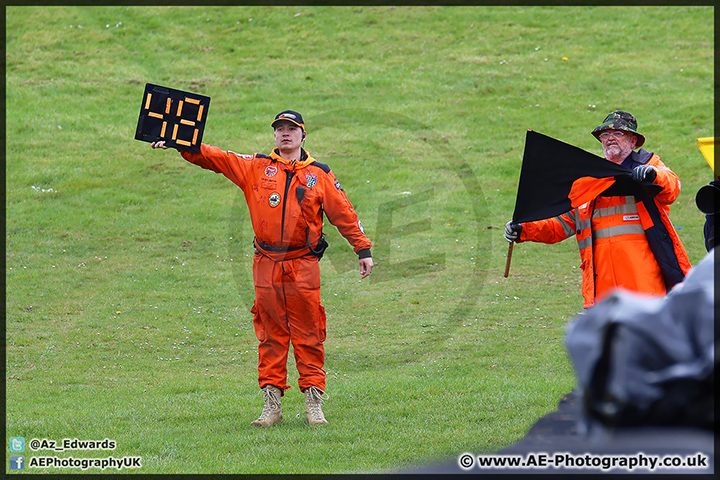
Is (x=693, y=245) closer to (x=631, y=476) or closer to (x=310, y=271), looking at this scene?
(x=310, y=271)

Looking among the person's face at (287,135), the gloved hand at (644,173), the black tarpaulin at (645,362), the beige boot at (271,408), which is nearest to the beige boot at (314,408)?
the beige boot at (271,408)

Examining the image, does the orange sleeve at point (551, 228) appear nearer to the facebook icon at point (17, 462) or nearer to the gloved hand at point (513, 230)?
the gloved hand at point (513, 230)

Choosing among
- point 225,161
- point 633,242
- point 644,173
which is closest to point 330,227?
point 225,161

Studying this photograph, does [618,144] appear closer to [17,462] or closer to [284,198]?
[284,198]

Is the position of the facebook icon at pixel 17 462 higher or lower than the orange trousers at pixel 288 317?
lower

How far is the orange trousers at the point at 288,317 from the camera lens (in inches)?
251

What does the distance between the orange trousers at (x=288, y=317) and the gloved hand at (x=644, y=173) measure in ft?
8.76

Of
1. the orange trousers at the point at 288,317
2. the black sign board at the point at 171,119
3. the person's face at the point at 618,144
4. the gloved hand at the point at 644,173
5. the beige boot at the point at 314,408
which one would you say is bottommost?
the beige boot at the point at 314,408

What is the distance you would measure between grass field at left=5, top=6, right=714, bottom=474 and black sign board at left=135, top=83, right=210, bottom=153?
2.45m

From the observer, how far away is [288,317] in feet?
21.3

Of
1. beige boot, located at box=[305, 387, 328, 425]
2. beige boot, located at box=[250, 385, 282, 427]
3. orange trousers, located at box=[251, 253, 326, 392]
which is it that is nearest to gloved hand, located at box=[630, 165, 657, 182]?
orange trousers, located at box=[251, 253, 326, 392]

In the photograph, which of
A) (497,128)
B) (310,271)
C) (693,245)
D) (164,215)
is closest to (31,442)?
(310,271)

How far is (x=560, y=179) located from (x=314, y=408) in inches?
110

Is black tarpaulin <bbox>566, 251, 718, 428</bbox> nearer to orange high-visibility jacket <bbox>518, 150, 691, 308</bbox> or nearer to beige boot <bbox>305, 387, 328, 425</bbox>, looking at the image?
orange high-visibility jacket <bbox>518, 150, 691, 308</bbox>
